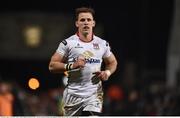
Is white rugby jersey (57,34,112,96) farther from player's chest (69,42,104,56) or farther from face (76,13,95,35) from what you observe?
face (76,13,95,35)

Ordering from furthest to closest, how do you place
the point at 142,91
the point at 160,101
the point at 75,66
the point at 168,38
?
1. the point at 168,38
2. the point at 142,91
3. the point at 160,101
4. the point at 75,66

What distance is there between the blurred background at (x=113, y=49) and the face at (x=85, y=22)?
544cm

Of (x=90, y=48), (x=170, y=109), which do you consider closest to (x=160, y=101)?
(x=170, y=109)

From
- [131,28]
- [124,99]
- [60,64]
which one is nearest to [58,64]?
[60,64]

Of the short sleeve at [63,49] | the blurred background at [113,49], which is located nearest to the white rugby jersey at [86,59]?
the short sleeve at [63,49]

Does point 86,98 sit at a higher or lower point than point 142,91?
higher

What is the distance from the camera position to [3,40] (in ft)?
96.6

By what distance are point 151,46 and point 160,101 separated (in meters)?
7.70

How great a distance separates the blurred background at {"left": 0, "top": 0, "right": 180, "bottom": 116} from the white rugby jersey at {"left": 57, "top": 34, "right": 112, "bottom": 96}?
5121 mm

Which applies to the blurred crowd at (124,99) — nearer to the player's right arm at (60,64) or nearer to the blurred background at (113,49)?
the blurred background at (113,49)

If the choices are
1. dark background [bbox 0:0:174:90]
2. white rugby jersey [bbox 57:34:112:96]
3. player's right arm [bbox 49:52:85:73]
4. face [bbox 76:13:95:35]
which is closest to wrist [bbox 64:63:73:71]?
player's right arm [bbox 49:52:85:73]

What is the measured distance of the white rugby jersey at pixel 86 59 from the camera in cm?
956

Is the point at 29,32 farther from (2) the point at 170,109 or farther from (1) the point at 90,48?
(1) the point at 90,48

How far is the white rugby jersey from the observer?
9562 millimetres
